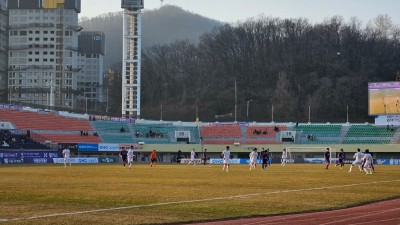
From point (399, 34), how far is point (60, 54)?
3143 inches

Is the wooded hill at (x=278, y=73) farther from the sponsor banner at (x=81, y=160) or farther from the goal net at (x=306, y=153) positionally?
the sponsor banner at (x=81, y=160)

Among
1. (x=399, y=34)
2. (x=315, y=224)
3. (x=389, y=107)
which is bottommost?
(x=315, y=224)

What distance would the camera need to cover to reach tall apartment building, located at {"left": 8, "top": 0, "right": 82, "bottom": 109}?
15662cm

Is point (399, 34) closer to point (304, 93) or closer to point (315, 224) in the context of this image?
point (304, 93)

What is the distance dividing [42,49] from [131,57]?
50.4 metres

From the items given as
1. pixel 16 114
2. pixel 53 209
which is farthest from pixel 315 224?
pixel 16 114

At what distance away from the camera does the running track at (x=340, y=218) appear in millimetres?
15648

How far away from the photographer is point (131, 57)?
11688cm

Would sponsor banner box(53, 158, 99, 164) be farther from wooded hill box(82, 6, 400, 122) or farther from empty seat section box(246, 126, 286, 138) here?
wooded hill box(82, 6, 400, 122)

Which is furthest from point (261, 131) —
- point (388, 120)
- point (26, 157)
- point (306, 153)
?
point (26, 157)

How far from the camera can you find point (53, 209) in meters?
17.8

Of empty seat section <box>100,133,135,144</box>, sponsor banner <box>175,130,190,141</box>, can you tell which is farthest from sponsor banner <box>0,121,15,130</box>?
sponsor banner <box>175,130,190,141</box>

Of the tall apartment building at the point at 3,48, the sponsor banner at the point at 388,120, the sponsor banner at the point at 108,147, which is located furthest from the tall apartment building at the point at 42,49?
the sponsor banner at the point at 388,120

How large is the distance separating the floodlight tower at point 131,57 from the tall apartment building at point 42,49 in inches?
1703
